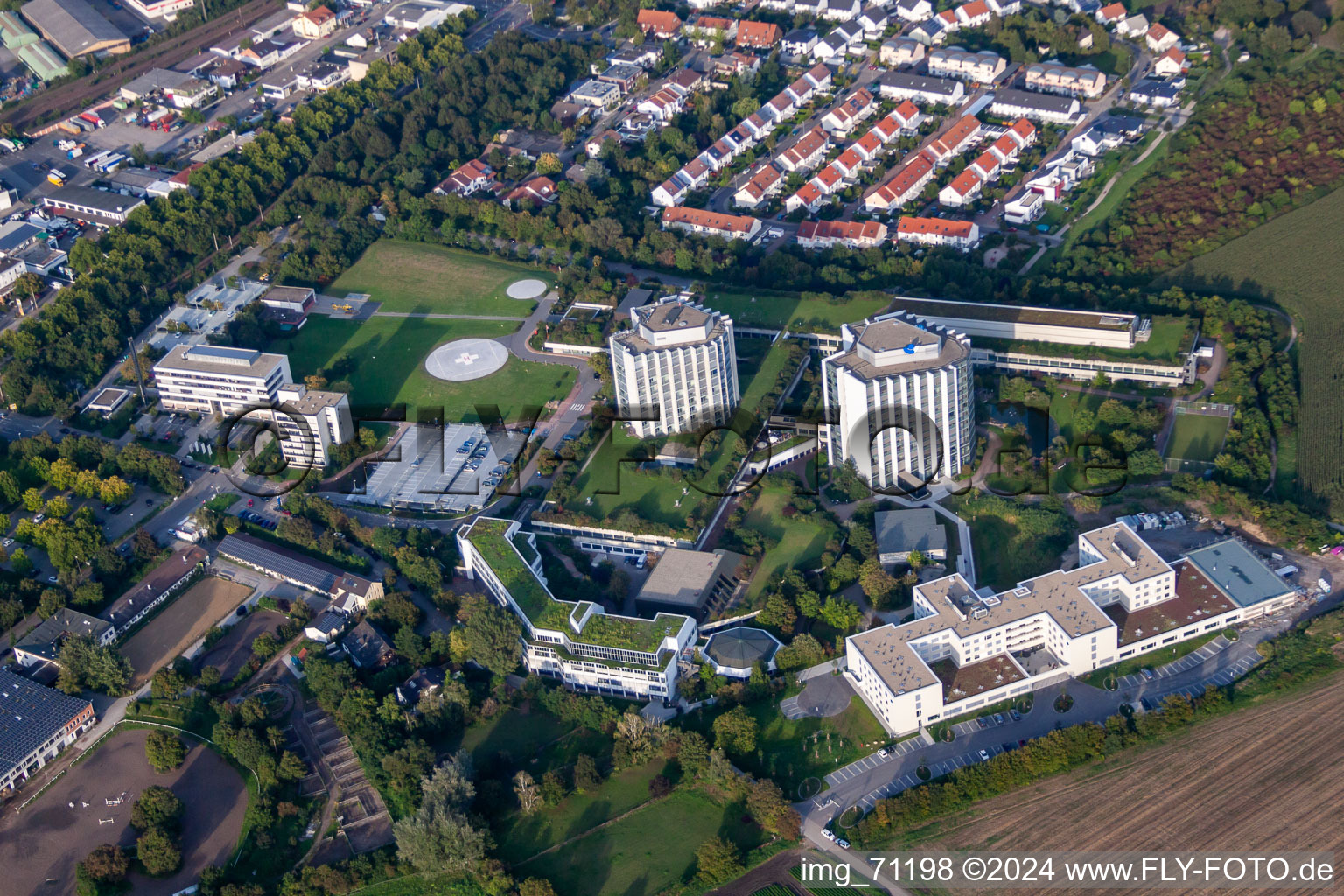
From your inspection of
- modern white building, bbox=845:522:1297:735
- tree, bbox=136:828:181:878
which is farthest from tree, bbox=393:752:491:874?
modern white building, bbox=845:522:1297:735

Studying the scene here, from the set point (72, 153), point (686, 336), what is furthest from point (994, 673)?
point (72, 153)

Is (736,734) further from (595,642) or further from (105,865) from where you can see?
(105,865)

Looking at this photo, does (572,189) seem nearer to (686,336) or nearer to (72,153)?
(686,336)

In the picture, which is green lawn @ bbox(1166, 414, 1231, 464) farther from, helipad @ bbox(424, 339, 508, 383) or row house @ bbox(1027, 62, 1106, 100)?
row house @ bbox(1027, 62, 1106, 100)

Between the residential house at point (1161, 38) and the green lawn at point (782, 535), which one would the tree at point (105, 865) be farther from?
the residential house at point (1161, 38)

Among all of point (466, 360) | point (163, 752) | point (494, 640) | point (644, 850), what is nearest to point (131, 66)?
point (466, 360)

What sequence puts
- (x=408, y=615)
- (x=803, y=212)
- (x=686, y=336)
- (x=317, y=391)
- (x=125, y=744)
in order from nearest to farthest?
(x=125, y=744) < (x=408, y=615) < (x=686, y=336) < (x=317, y=391) < (x=803, y=212)

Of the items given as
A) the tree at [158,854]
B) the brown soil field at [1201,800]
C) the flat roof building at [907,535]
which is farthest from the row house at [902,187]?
the tree at [158,854]
